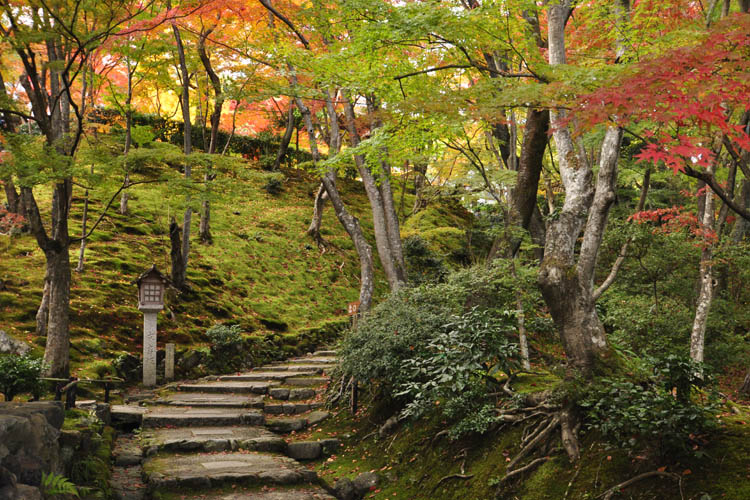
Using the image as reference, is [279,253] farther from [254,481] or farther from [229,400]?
[254,481]

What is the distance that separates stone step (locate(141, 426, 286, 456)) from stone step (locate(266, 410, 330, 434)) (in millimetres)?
342

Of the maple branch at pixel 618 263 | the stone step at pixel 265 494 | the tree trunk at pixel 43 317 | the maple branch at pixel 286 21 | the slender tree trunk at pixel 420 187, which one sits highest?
the maple branch at pixel 286 21

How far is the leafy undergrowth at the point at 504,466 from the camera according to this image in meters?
3.74

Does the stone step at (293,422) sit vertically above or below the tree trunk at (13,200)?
below

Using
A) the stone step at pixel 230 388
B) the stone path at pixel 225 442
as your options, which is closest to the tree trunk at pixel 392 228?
the stone path at pixel 225 442

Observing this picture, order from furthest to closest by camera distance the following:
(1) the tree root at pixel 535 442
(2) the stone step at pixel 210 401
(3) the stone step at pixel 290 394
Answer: (3) the stone step at pixel 290 394, (2) the stone step at pixel 210 401, (1) the tree root at pixel 535 442

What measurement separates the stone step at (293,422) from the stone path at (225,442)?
0.05 feet

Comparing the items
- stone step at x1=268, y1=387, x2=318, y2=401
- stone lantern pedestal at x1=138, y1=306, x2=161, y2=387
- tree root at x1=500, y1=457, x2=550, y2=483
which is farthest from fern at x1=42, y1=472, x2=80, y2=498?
stone lantern pedestal at x1=138, y1=306, x2=161, y2=387

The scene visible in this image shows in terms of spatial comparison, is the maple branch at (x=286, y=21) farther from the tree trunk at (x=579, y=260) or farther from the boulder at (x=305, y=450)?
the boulder at (x=305, y=450)

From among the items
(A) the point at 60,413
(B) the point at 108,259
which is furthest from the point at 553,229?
(B) the point at 108,259

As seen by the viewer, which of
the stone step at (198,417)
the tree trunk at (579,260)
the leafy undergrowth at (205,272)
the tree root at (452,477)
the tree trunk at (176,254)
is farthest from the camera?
the tree trunk at (176,254)

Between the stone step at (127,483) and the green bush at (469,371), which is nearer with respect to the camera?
the stone step at (127,483)

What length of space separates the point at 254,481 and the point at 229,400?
129 inches

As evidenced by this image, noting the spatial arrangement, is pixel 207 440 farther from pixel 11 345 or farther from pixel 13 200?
pixel 13 200
